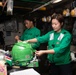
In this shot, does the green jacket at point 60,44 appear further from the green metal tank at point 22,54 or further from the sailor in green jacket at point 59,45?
the green metal tank at point 22,54

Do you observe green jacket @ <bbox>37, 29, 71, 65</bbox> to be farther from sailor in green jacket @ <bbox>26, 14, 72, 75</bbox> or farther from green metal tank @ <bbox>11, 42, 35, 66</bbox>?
green metal tank @ <bbox>11, 42, 35, 66</bbox>

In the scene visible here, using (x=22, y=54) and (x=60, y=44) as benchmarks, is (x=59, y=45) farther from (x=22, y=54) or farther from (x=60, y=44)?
(x=22, y=54)

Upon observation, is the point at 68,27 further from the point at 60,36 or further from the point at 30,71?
the point at 30,71

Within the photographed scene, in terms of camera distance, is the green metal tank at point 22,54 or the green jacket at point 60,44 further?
the green jacket at point 60,44

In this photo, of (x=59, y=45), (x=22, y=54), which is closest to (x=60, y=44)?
(x=59, y=45)

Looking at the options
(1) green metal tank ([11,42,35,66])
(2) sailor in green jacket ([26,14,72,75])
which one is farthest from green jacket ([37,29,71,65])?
(1) green metal tank ([11,42,35,66])

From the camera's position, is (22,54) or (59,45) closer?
(22,54)

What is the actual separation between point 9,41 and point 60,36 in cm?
272

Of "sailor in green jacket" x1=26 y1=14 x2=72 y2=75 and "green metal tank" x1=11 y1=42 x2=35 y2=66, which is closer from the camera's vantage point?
"green metal tank" x1=11 y1=42 x2=35 y2=66

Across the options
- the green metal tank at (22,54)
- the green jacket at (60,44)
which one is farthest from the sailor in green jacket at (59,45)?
the green metal tank at (22,54)

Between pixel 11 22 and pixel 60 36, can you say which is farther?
pixel 11 22

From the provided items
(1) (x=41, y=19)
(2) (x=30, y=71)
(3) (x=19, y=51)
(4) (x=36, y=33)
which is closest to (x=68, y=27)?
(4) (x=36, y=33)

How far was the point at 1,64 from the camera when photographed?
164cm

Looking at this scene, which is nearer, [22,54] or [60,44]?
[22,54]
